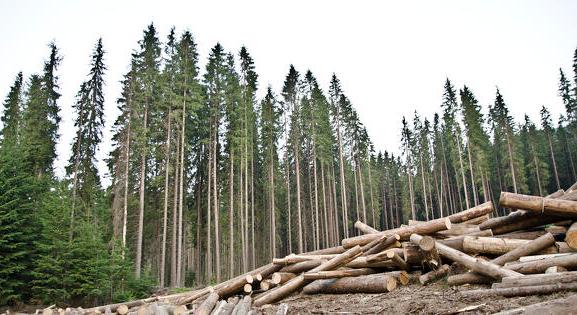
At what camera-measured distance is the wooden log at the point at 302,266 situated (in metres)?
10.0

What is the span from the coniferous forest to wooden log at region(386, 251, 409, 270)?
14.6 metres

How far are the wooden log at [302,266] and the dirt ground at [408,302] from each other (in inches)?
42.7

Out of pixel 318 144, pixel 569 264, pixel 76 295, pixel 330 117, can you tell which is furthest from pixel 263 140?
pixel 569 264

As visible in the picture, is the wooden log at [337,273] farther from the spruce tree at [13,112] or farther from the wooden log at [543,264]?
the spruce tree at [13,112]

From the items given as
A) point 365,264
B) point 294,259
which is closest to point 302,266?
point 294,259

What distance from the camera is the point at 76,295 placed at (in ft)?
58.4

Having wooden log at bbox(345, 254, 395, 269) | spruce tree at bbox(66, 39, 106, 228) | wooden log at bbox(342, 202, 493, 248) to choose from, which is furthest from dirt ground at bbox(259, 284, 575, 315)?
spruce tree at bbox(66, 39, 106, 228)

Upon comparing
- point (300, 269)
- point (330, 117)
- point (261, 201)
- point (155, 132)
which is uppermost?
point (330, 117)

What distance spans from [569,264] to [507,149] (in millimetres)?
48784

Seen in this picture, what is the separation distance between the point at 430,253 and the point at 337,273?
223 centimetres

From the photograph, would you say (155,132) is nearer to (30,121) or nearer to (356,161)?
(30,121)

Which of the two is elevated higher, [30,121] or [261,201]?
[30,121]

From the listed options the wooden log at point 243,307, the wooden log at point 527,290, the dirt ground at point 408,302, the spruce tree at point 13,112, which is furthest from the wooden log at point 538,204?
the spruce tree at point 13,112

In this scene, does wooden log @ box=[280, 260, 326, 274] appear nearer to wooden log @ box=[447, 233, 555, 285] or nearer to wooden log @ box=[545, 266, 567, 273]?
wooden log @ box=[447, 233, 555, 285]
